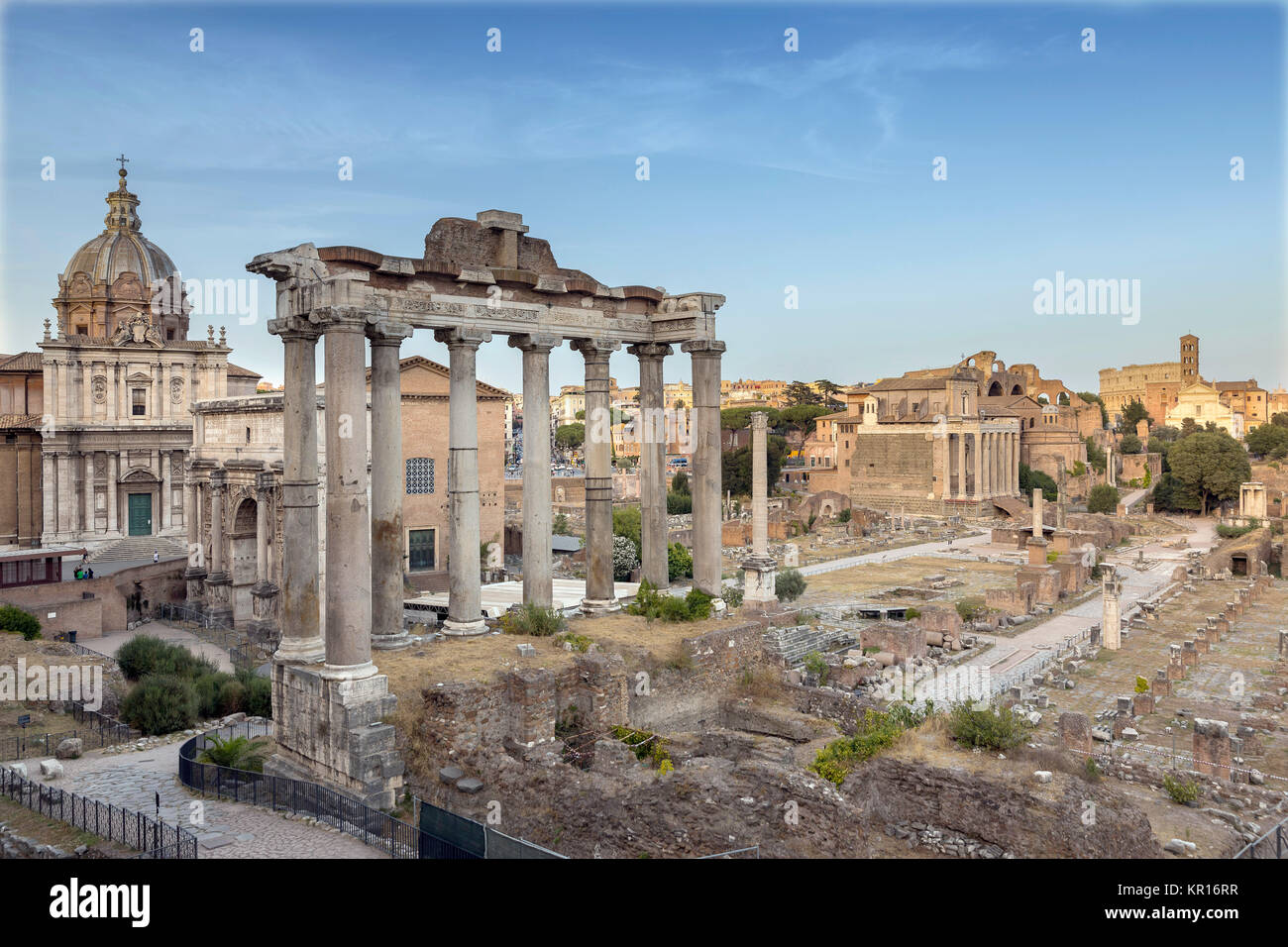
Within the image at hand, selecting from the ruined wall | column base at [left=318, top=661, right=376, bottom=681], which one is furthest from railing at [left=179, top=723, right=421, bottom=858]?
the ruined wall

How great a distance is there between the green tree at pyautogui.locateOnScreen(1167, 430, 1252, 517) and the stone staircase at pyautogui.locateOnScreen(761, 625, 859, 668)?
58902 millimetres

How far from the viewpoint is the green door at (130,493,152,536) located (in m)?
39.6

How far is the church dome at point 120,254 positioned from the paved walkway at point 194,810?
106 ft

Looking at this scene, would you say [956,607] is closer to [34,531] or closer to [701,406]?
[701,406]

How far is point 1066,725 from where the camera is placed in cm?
1733

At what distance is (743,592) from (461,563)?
1902 cm

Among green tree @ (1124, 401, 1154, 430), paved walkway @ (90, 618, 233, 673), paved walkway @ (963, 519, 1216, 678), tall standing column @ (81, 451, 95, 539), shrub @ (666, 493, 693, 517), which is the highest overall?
green tree @ (1124, 401, 1154, 430)

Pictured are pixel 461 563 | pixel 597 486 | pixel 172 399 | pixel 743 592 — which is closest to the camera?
pixel 461 563

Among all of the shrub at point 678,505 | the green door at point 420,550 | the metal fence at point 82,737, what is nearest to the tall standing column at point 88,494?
the green door at point 420,550

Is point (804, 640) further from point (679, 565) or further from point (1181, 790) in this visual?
point (1181, 790)

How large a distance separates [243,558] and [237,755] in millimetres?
21264

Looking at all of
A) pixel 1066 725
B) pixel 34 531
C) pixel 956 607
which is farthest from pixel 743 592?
pixel 34 531

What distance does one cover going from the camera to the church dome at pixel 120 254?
41281 mm

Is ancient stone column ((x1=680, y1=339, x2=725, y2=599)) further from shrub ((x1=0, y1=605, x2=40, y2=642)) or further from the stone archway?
the stone archway
